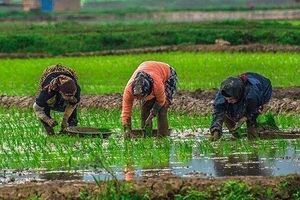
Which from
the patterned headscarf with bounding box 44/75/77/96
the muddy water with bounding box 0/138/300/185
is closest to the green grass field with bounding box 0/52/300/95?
the patterned headscarf with bounding box 44/75/77/96

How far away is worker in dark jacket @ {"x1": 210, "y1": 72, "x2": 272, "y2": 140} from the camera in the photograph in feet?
32.2

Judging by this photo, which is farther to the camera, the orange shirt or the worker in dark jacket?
the orange shirt

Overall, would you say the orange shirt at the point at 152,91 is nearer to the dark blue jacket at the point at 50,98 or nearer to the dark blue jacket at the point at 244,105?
the dark blue jacket at the point at 244,105

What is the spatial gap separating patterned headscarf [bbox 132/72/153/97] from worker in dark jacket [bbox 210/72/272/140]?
2.27 feet

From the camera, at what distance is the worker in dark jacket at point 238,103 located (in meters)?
9.80

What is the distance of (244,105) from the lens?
32.8 feet

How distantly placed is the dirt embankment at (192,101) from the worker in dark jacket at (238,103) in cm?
275

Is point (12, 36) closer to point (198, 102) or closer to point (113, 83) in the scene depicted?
point (113, 83)

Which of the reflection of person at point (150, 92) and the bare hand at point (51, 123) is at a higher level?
the reflection of person at point (150, 92)

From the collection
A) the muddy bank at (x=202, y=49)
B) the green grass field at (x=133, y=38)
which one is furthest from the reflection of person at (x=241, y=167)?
the green grass field at (x=133, y=38)

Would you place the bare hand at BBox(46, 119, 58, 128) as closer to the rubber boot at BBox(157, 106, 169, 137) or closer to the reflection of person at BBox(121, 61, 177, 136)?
the reflection of person at BBox(121, 61, 177, 136)

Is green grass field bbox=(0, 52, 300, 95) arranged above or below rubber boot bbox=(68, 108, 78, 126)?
below

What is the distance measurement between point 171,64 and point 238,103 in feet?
37.6

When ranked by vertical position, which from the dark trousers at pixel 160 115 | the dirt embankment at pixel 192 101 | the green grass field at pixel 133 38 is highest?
the dark trousers at pixel 160 115
